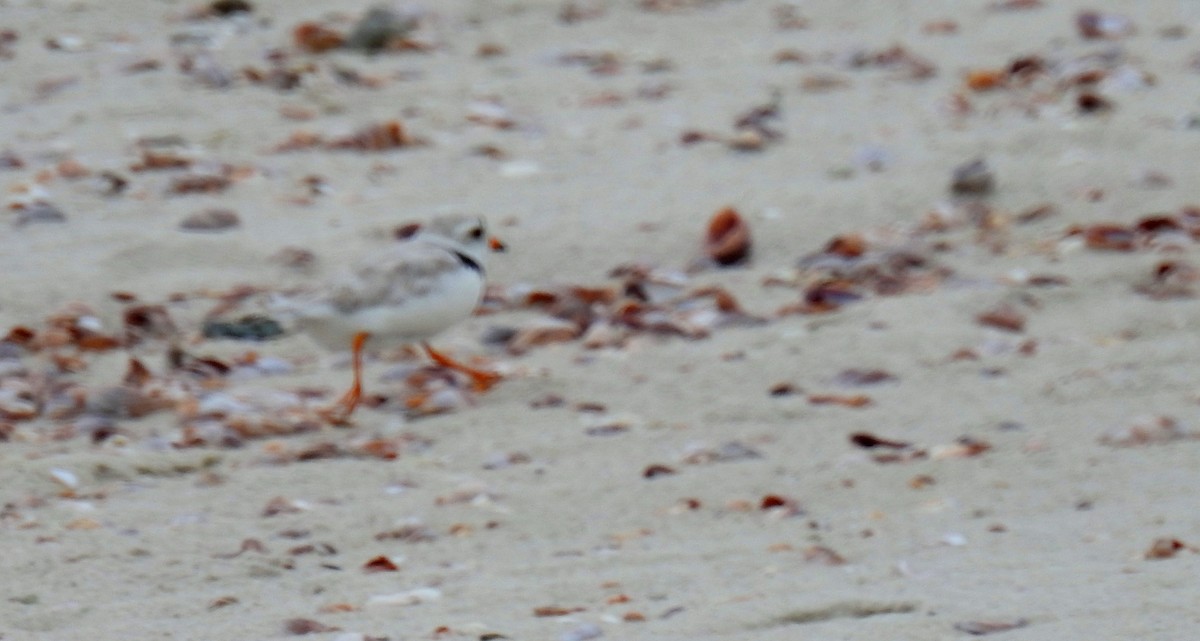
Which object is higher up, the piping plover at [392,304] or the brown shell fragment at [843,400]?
the piping plover at [392,304]

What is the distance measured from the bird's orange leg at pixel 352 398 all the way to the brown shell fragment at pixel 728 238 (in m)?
1.40

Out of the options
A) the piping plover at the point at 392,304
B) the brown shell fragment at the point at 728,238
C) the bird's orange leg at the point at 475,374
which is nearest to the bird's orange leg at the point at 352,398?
the piping plover at the point at 392,304

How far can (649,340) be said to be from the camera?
5.42 meters

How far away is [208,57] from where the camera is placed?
762cm

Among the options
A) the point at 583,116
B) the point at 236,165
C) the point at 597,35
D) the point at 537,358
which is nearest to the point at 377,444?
the point at 537,358

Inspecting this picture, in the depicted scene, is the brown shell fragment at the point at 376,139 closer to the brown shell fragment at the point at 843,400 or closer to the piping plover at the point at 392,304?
the piping plover at the point at 392,304

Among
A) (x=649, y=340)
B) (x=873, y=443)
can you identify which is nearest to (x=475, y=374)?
(x=649, y=340)

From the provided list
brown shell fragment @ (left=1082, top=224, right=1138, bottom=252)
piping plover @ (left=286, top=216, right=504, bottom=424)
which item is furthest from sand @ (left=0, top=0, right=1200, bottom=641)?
piping plover @ (left=286, top=216, right=504, bottom=424)

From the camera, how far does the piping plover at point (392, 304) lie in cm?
504

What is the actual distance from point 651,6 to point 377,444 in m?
4.57

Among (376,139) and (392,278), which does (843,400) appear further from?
(376,139)

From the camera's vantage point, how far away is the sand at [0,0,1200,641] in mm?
3582

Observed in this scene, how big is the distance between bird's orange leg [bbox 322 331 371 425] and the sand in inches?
A: 3.0

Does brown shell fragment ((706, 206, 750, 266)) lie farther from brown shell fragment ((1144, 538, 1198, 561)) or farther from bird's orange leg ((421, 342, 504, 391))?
brown shell fragment ((1144, 538, 1198, 561))
